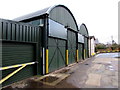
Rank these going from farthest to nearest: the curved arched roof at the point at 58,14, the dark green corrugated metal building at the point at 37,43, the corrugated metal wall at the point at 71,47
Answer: the corrugated metal wall at the point at 71,47
the curved arched roof at the point at 58,14
the dark green corrugated metal building at the point at 37,43

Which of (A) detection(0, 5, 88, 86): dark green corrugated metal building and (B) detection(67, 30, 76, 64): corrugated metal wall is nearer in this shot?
(A) detection(0, 5, 88, 86): dark green corrugated metal building

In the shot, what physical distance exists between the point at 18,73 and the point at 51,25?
4.21m

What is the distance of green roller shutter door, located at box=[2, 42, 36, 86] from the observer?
181 inches

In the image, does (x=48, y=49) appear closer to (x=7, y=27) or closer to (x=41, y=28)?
(x=41, y=28)

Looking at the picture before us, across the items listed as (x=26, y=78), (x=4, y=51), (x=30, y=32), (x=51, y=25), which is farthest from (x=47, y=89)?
(x=51, y=25)

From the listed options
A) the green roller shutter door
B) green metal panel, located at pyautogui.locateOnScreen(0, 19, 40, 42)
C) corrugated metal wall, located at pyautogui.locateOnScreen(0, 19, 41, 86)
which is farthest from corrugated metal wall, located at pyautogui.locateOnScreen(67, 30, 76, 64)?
the green roller shutter door

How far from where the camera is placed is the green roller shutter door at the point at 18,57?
15.1 feet

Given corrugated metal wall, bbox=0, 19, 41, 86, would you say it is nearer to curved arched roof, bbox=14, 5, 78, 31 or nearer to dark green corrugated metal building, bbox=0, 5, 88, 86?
dark green corrugated metal building, bbox=0, 5, 88, 86

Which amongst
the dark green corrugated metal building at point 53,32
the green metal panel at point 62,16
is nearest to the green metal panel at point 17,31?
the dark green corrugated metal building at point 53,32

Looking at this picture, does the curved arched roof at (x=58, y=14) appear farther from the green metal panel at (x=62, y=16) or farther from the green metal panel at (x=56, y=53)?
the green metal panel at (x=56, y=53)

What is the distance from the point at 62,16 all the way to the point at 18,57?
19.6ft

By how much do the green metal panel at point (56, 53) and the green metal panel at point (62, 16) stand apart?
1957mm

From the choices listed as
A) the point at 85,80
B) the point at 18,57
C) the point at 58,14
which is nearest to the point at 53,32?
the point at 58,14

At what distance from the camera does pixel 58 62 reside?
8148 mm
